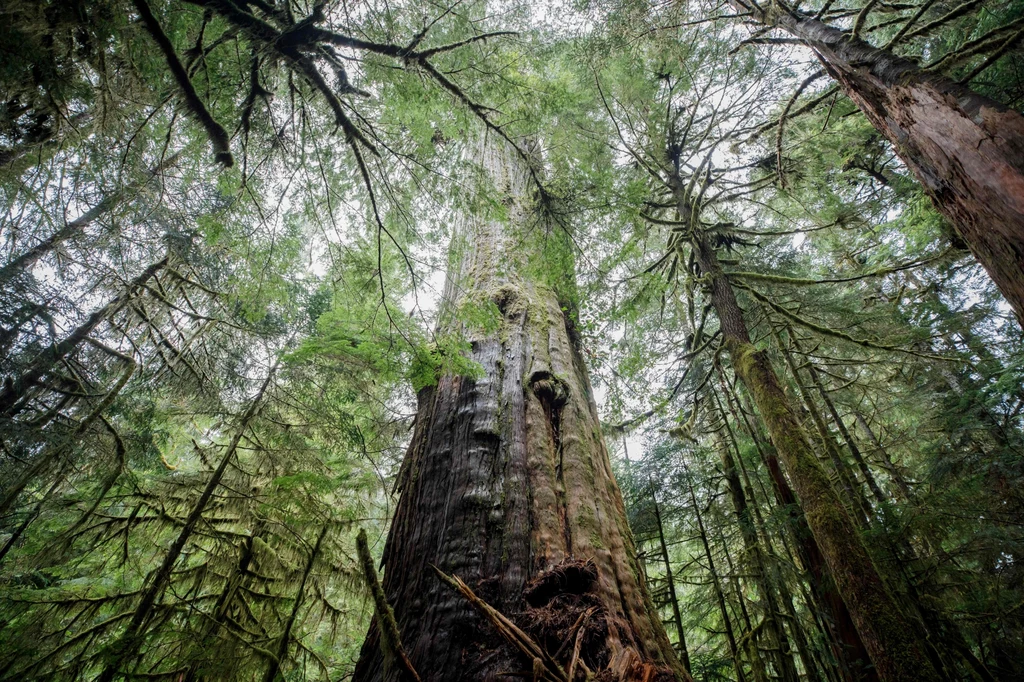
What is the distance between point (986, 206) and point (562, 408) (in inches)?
88.7

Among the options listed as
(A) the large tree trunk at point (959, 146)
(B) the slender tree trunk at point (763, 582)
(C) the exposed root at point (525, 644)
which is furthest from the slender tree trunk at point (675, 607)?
(A) the large tree trunk at point (959, 146)

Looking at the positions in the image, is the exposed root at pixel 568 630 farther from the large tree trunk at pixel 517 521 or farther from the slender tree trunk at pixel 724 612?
the slender tree trunk at pixel 724 612

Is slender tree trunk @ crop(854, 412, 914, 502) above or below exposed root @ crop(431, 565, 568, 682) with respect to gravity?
Result: above

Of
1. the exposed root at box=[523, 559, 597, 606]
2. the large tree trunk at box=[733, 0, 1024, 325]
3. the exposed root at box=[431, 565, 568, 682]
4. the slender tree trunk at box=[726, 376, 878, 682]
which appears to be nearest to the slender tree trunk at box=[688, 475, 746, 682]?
the slender tree trunk at box=[726, 376, 878, 682]

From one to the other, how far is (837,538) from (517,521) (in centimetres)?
263

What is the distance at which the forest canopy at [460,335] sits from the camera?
194 cm

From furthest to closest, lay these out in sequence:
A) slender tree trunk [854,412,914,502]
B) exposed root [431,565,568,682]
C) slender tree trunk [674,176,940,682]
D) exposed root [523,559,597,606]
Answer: slender tree trunk [854,412,914,502], slender tree trunk [674,176,940,682], exposed root [523,559,597,606], exposed root [431,565,568,682]

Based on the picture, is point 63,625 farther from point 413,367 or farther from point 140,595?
point 413,367

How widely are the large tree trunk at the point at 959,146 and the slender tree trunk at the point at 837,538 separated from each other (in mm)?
1923

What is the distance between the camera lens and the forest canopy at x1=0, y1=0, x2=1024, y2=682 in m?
1.94

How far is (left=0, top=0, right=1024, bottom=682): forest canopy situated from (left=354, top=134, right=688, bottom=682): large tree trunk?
0.02m

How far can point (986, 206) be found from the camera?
1.91m

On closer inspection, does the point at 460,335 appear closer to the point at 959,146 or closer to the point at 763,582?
the point at 959,146

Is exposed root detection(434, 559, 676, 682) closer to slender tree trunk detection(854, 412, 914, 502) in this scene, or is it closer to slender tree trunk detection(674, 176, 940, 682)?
slender tree trunk detection(674, 176, 940, 682)
